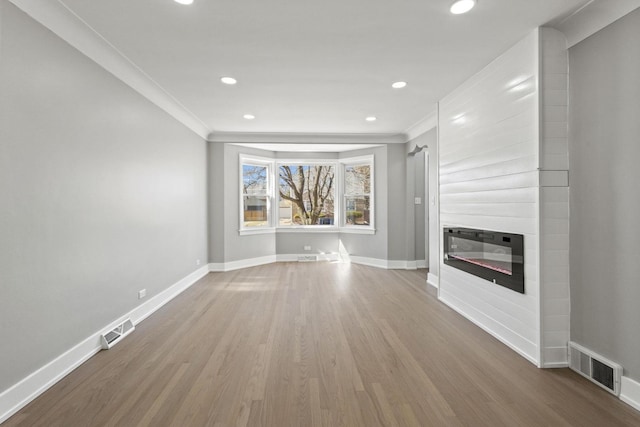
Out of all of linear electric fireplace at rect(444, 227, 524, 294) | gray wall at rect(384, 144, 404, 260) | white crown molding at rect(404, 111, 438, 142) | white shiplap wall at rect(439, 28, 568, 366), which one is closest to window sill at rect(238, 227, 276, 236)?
gray wall at rect(384, 144, 404, 260)

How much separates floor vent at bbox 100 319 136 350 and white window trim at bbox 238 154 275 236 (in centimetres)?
325

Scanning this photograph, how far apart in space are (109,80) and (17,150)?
1252 millimetres

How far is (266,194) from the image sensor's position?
698 cm

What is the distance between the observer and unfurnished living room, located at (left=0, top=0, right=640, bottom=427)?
1.97m

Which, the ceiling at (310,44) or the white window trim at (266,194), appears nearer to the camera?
the ceiling at (310,44)

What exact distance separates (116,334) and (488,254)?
141 inches

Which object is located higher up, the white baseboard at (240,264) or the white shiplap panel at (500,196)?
the white shiplap panel at (500,196)

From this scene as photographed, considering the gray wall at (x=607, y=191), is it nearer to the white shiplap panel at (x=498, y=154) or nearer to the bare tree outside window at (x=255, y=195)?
the white shiplap panel at (x=498, y=154)

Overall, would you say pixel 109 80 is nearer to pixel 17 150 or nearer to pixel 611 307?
pixel 17 150

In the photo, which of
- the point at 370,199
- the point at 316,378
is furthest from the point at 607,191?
the point at 370,199

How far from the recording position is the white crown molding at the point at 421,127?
192 inches

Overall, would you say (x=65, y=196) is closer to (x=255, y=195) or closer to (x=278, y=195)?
(x=255, y=195)

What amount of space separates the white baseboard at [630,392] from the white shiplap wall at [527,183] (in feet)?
1.43

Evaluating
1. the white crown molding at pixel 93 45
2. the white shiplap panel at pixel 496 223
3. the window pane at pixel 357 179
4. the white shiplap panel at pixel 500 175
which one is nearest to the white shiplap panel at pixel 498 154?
the white shiplap panel at pixel 500 175
